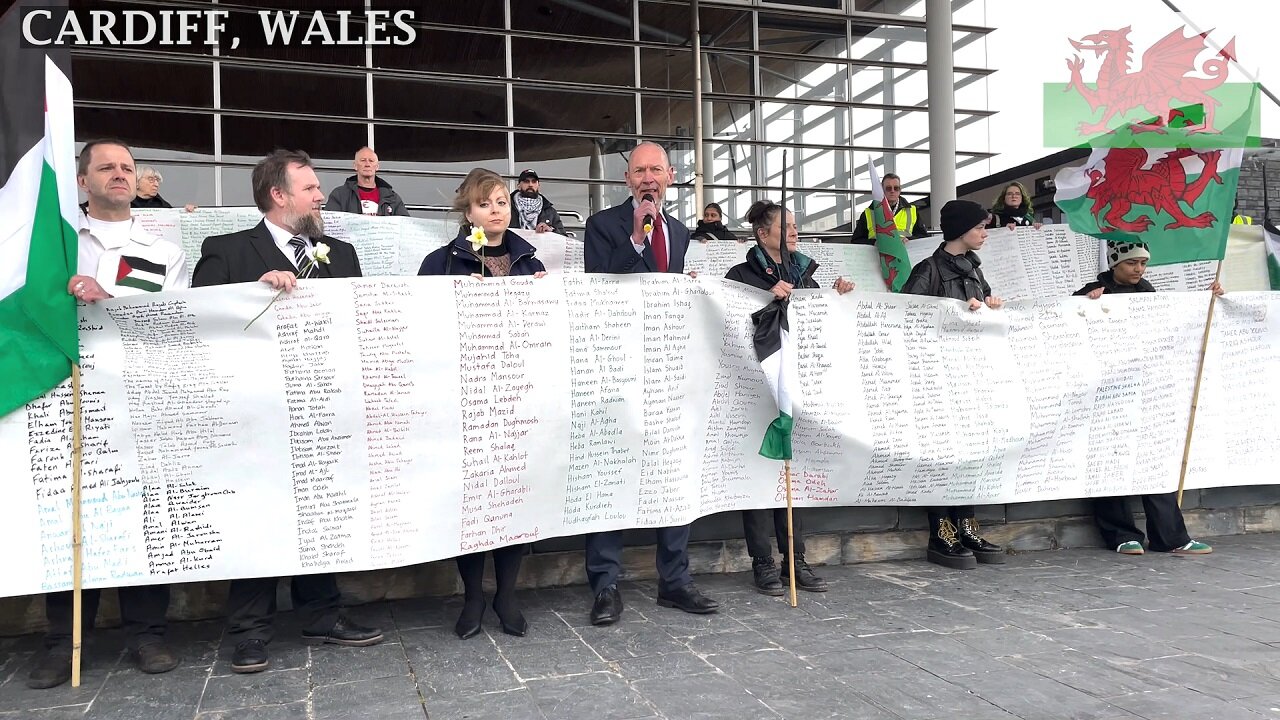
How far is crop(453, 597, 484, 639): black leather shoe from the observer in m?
3.84

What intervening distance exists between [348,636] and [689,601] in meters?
1.50

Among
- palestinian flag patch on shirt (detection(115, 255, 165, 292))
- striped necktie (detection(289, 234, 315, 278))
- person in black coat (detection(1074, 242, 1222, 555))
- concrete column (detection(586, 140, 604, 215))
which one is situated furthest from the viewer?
concrete column (detection(586, 140, 604, 215))

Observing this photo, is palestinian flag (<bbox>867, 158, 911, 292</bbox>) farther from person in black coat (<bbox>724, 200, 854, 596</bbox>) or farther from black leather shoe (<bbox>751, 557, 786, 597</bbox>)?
black leather shoe (<bbox>751, 557, 786, 597</bbox>)

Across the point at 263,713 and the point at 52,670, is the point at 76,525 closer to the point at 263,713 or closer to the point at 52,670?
the point at 52,670

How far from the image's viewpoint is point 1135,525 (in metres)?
5.69

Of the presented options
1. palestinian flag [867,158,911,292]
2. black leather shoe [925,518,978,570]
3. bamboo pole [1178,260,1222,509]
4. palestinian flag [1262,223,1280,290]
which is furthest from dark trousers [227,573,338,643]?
palestinian flag [1262,223,1280,290]

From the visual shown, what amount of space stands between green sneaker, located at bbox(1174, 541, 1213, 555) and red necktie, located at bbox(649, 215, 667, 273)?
12.0ft

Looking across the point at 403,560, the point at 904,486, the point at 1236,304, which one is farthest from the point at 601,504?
the point at 1236,304

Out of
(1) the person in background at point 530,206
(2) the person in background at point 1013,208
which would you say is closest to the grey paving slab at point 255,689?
(1) the person in background at point 530,206

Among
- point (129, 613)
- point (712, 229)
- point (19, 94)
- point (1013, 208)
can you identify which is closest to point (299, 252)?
point (19, 94)

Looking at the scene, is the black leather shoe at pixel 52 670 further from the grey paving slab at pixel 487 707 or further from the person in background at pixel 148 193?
the person in background at pixel 148 193

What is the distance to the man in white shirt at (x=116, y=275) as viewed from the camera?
→ 133 inches

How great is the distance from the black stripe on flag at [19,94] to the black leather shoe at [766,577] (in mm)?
3620

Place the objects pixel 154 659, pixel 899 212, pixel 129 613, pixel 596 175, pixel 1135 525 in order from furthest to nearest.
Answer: pixel 596 175 → pixel 899 212 → pixel 1135 525 → pixel 129 613 → pixel 154 659
